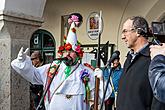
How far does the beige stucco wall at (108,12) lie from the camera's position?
663 centimetres

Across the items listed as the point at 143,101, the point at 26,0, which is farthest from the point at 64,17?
the point at 143,101

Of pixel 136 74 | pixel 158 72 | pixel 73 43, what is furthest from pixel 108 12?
pixel 158 72

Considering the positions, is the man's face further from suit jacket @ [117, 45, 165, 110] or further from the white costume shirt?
the white costume shirt

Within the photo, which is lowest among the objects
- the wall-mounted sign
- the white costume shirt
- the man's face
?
the white costume shirt

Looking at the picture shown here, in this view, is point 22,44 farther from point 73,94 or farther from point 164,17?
point 164,17

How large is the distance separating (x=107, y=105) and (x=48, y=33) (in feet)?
10.8

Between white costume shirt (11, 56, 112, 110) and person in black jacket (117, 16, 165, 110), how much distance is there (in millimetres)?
870

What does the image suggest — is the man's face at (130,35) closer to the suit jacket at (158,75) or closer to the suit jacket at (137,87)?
the suit jacket at (137,87)

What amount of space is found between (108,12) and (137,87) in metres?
5.03

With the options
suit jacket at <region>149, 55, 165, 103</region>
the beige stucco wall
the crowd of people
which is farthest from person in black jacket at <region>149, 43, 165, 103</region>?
the beige stucco wall

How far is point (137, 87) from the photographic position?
7.38 ft

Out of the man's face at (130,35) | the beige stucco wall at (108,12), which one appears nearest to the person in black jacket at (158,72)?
the man's face at (130,35)

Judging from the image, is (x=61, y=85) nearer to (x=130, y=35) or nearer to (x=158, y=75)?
(x=130, y=35)

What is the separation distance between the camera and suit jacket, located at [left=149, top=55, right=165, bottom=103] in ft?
5.62
